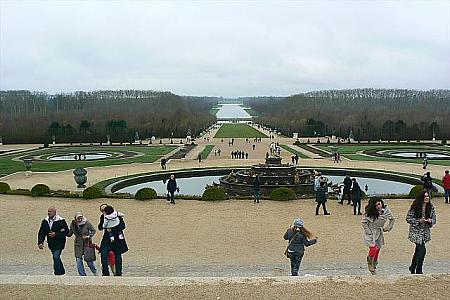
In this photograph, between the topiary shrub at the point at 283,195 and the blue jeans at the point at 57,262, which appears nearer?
the blue jeans at the point at 57,262

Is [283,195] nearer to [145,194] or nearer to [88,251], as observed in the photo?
[145,194]

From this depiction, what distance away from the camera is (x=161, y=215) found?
1493 cm

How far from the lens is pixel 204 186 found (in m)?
24.5

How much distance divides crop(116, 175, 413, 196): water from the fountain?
1571 millimetres

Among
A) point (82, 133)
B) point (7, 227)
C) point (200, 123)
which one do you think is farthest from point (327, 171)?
point (200, 123)

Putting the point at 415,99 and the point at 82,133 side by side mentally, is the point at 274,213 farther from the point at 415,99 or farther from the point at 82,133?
the point at 415,99

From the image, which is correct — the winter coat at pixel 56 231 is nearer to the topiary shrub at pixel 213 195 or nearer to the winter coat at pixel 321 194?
the winter coat at pixel 321 194

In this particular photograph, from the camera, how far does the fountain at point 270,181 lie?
21284mm

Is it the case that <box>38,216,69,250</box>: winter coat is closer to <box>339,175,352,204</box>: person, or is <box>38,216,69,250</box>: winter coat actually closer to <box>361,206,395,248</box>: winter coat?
<box>361,206,395,248</box>: winter coat

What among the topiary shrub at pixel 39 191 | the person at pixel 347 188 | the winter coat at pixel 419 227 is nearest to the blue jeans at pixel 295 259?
the winter coat at pixel 419 227

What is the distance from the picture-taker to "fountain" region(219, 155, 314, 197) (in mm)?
21284

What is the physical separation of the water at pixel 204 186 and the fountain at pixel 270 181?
1571 mm

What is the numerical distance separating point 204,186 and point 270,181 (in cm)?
396

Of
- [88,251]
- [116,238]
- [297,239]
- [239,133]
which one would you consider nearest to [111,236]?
[116,238]
